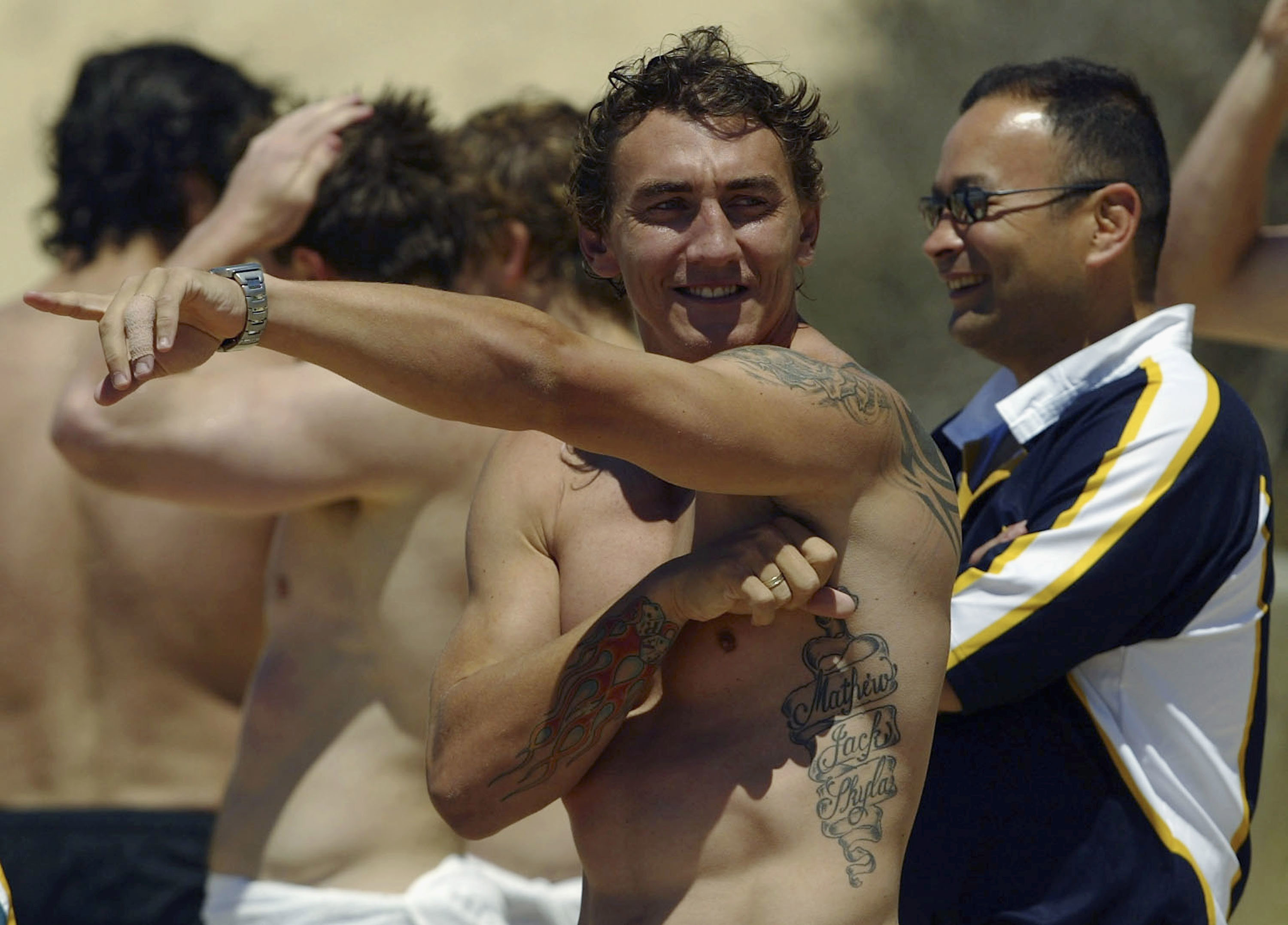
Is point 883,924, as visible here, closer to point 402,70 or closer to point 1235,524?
point 1235,524

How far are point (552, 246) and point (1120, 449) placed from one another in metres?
1.34

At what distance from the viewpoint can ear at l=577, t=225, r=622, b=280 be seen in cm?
236

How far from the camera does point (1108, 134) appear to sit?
3.10 m

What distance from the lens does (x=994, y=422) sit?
3.09m

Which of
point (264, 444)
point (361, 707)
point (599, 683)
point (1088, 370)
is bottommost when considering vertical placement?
point (361, 707)

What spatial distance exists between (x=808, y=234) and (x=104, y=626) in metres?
1.93

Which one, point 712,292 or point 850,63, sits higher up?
point 712,292

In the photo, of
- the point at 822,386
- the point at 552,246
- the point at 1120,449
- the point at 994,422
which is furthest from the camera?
the point at 552,246

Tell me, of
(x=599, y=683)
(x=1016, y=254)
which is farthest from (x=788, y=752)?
(x=1016, y=254)

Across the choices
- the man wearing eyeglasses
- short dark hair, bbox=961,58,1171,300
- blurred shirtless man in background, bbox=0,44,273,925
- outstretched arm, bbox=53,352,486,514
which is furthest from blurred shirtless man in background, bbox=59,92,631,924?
short dark hair, bbox=961,58,1171,300

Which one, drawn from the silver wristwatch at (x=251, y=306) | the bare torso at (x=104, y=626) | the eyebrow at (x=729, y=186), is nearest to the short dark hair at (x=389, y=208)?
the bare torso at (x=104, y=626)

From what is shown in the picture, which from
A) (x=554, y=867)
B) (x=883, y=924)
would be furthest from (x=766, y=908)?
(x=554, y=867)

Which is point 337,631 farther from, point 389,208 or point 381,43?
point 381,43

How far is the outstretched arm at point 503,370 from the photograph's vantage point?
1.64m
